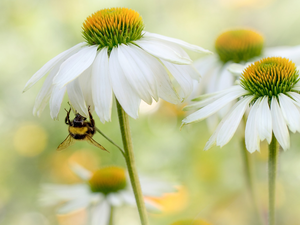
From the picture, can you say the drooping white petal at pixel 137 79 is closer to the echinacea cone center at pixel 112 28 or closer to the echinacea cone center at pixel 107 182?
the echinacea cone center at pixel 112 28

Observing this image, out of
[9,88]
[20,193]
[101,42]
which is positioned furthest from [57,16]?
[101,42]

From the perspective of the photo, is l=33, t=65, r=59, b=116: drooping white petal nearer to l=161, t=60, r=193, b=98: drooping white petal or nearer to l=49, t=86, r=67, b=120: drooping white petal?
l=49, t=86, r=67, b=120: drooping white petal

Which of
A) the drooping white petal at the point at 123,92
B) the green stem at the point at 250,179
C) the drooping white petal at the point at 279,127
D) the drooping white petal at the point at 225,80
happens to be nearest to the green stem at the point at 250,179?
the green stem at the point at 250,179

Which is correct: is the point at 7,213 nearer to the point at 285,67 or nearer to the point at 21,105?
the point at 21,105

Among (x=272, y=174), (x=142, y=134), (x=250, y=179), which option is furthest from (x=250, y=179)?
(x=142, y=134)

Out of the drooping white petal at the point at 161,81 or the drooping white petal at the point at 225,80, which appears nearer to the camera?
the drooping white petal at the point at 161,81

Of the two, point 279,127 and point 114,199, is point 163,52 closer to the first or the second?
point 279,127

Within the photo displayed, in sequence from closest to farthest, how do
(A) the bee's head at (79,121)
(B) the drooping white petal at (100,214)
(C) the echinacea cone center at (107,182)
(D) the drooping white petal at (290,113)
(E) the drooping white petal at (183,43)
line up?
1. (D) the drooping white petal at (290,113)
2. (E) the drooping white petal at (183,43)
3. (A) the bee's head at (79,121)
4. (B) the drooping white petal at (100,214)
5. (C) the echinacea cone center at (107,182)
